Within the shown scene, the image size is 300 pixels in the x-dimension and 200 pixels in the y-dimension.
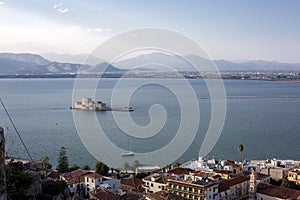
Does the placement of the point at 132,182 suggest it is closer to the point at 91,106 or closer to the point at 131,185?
the point at 131,185

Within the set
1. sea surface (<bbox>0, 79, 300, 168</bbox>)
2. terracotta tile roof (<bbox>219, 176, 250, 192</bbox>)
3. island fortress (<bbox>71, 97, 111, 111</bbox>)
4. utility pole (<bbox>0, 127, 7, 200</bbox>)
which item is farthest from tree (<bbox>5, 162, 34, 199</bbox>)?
island fortress (<bbox>71, 97, 111, 111</bbox>)

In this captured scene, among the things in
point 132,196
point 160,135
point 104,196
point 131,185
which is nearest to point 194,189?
point 132,196

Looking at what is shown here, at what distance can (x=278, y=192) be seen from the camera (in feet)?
18.2

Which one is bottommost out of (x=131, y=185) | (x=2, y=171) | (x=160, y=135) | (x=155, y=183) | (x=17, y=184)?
(x=160, y=135)

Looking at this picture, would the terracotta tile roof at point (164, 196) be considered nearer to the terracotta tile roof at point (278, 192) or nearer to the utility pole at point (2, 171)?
the terracotta tile roof at point (278, 192)

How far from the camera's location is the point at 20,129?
14188 millimetres

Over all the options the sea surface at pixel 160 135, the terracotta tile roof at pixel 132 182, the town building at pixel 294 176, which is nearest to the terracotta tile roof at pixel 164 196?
the terracotta tile roof at pixel 132 182

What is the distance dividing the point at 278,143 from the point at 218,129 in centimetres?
283

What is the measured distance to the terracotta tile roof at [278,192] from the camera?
17.6ft

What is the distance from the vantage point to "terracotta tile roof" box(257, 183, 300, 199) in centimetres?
537

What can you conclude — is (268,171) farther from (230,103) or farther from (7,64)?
(7,64)

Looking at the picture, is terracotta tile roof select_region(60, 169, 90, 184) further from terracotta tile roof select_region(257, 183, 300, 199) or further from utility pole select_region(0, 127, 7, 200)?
utility pole select_region(0, 127, 7, 200)

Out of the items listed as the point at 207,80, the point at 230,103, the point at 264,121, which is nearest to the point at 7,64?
the point at 207,80

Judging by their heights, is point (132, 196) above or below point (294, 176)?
above
